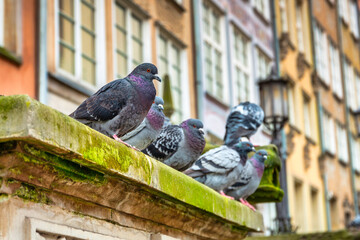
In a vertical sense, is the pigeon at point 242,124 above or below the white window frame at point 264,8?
below

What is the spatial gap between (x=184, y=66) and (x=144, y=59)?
2731 millimetres

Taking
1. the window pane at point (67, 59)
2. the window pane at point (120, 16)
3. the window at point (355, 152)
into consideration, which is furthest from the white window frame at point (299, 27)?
the window pane at point (67, 59)

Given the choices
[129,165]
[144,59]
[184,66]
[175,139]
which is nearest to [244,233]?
[175,139]

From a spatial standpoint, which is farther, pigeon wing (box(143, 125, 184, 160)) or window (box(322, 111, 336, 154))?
window (box(322, 111, 336, 154))

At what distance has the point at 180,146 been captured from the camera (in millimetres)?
4727

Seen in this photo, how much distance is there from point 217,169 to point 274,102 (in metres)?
6.46

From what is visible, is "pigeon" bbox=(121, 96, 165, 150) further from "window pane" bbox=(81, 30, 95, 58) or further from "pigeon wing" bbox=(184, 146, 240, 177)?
"window pane" bbox=(81, 30, 95, 58)

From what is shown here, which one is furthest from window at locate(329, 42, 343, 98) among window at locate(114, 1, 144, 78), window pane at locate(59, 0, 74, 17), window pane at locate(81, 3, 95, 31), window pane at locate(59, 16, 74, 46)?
window pane at locate(59, 16, 74, 46)

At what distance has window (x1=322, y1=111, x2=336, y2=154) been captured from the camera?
95.3 feet

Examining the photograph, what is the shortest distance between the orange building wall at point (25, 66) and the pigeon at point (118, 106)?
6487 millimetres

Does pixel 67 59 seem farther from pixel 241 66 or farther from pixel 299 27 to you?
pixel 299 27

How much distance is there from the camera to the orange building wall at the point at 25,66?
394 inches

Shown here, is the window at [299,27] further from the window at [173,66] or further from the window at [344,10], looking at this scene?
the window at [173,66]

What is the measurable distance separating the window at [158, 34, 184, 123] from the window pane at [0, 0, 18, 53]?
5.16 meters
